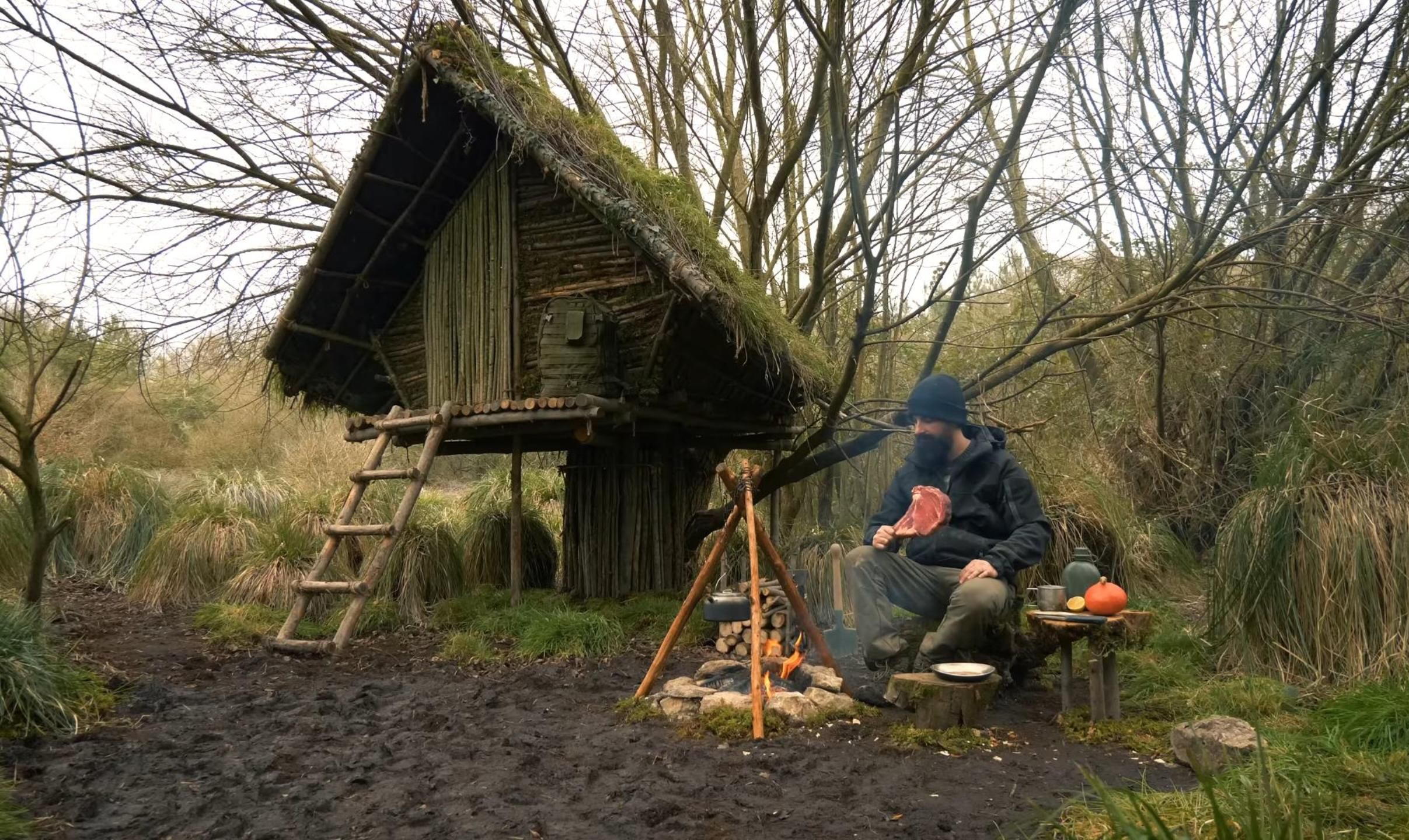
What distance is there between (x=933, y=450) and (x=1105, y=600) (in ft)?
4.11

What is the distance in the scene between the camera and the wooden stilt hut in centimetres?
748

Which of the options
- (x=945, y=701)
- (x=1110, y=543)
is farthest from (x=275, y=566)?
(x=1110, y=543)

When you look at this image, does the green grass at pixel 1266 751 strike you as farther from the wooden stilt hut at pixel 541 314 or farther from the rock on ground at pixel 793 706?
the wooden stilt hut at pixel 541 314

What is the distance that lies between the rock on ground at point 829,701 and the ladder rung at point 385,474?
12.4ft

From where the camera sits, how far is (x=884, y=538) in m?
5.32

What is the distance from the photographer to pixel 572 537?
29.9 feet

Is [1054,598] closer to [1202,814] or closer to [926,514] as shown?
[926,514]

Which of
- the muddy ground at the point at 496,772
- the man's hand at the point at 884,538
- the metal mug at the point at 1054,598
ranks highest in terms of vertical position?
the man's hand at the point at 884,538

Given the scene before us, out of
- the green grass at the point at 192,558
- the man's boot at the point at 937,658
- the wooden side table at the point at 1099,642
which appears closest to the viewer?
the wooden side table at the point at 1099,642

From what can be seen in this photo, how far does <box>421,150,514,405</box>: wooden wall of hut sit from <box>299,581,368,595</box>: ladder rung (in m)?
1.96

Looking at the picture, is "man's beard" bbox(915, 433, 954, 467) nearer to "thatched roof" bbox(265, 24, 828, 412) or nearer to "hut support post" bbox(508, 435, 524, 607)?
"thatched roof" bbox(265, 24, 828, 412)

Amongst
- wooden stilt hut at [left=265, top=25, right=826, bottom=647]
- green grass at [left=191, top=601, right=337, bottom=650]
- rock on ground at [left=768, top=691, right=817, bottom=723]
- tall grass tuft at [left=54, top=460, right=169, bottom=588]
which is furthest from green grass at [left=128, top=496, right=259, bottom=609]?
rock on ground at [left=768, top=691, right=817, bottom=723]

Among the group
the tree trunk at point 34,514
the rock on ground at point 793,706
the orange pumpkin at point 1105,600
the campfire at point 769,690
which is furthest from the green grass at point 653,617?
the tree trunk at point 34,514

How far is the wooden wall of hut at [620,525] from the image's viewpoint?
894 centimetres
